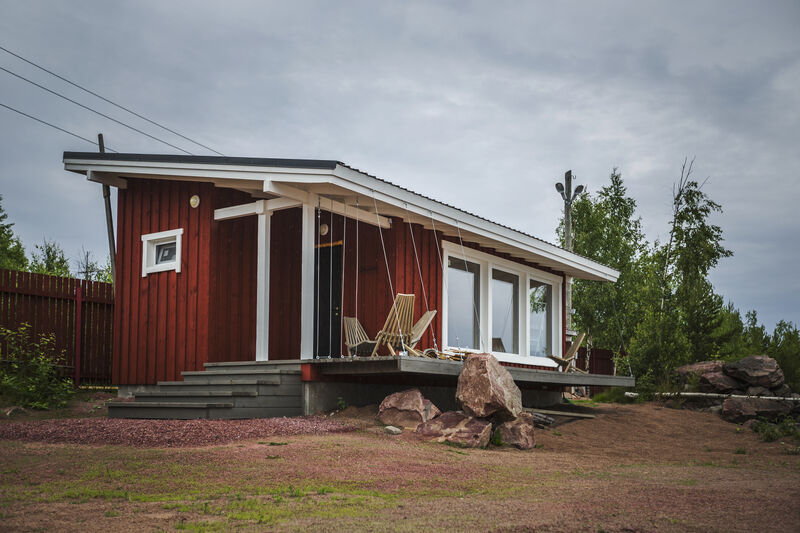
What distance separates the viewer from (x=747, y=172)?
23.3m

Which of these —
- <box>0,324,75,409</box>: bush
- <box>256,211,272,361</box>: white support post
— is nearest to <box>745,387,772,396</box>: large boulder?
<box>256,211,272,361</box>: white support post

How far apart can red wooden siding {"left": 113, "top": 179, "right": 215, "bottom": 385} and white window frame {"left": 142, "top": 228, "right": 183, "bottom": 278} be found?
3.0 inches

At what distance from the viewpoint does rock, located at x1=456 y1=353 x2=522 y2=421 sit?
27.3 feet

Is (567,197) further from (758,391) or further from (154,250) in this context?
(154,250)

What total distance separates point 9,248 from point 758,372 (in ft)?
81.8

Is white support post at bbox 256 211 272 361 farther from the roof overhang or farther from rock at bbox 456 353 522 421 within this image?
rock at bbox 456 353 522 421

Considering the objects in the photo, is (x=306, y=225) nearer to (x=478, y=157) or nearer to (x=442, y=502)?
(x=442, y=502)

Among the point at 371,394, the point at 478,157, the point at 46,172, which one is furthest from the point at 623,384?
→ the point at 46,172

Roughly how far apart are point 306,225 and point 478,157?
16.8 meters

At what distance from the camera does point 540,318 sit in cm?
1458

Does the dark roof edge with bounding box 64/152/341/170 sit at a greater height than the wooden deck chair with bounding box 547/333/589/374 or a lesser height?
greater

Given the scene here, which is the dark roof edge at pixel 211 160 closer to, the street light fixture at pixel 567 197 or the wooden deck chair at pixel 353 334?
the wooden deck chair at pixel 353 334

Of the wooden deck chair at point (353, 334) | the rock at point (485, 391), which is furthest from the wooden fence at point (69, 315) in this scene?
the rock at point (485, 391)

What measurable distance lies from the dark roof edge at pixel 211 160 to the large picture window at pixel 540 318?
6.23 m
